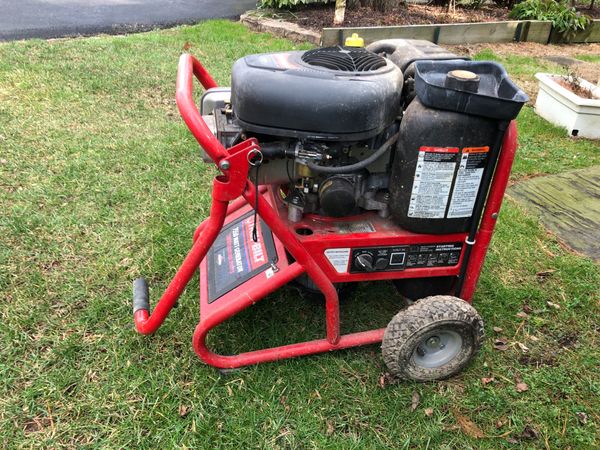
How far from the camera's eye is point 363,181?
2.12 m

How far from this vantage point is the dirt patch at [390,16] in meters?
6.83

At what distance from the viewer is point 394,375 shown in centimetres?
221

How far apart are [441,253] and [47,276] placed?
1.93m

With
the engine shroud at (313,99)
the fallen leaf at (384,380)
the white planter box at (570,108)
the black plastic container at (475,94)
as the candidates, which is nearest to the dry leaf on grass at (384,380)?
the fallen leaf at (384,380)

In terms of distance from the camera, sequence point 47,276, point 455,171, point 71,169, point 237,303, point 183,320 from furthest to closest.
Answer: point 71,169 → point 47,276 → point 183,320 → point 237,303 → point 455,171

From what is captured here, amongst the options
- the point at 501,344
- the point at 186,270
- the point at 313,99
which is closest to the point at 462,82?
the point at 313,99

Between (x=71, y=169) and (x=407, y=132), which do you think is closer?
(x=407, y=132)

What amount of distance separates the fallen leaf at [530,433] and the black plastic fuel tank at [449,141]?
0.84 metres

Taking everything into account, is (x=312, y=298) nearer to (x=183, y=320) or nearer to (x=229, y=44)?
(x=183, y=320)

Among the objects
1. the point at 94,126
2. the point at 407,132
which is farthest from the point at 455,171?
the point at 94,126

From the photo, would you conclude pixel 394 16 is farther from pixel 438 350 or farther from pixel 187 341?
pixel 187 341

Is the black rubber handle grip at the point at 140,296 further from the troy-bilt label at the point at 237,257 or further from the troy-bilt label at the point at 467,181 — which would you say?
the troy-bilt label at the point at 467,181

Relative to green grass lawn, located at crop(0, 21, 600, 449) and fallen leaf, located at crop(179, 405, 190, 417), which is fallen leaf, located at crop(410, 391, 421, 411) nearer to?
green grass lawn, located at crop(0, 21, 600, 449)

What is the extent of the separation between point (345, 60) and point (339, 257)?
29.7 inches
